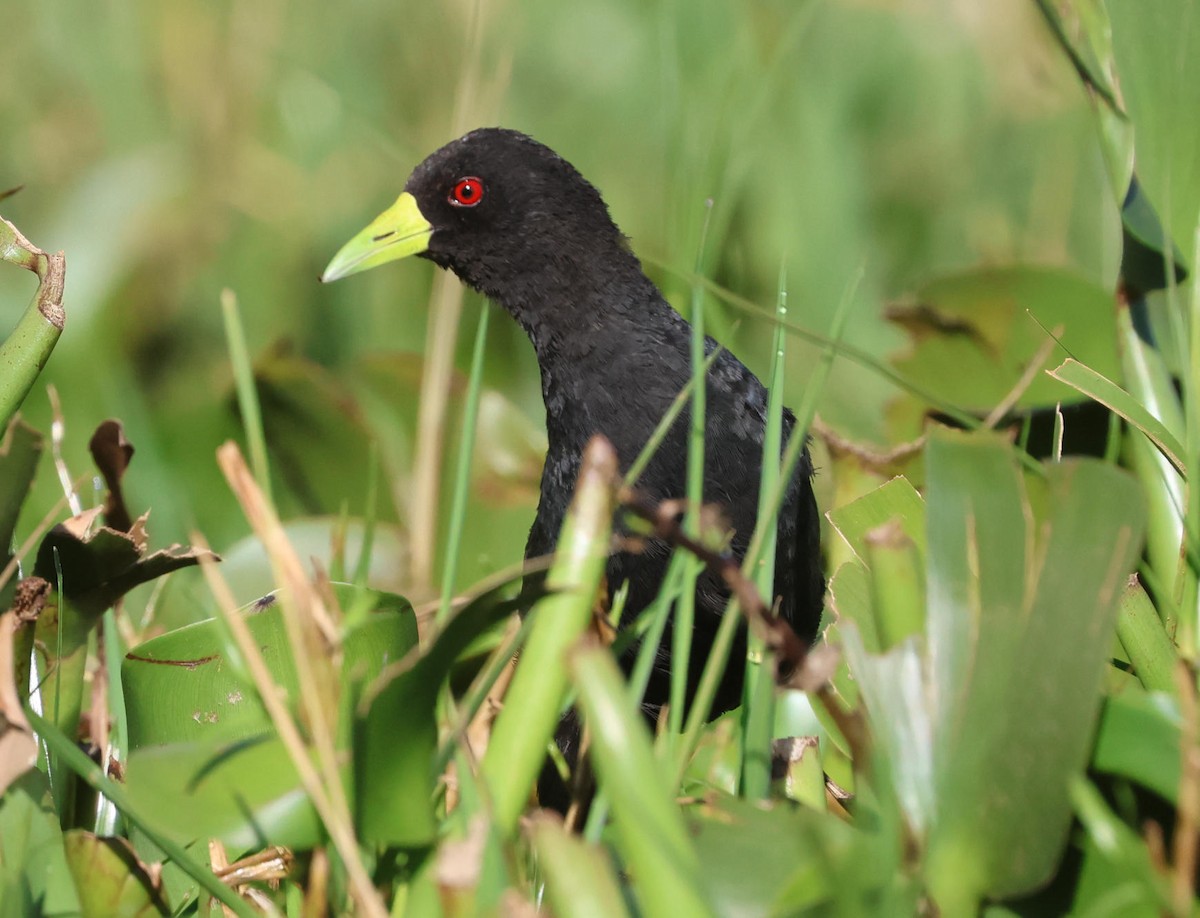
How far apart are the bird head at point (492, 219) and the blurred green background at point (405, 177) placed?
0.21 metres

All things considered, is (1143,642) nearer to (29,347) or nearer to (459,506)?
(459,506)

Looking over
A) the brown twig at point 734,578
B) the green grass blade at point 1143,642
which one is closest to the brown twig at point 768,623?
the brown twig at point 734,578

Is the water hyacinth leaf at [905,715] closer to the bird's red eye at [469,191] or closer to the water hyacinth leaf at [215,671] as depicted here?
the water hyacinth leaf at [215,671]

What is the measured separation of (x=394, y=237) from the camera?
7.07 feet

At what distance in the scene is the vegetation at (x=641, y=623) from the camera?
2.77 feet

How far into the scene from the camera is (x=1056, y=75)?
145 inches

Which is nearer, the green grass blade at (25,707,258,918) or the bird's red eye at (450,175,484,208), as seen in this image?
the green grass blade at (25,707,258,918)

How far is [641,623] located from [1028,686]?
10.3 inches

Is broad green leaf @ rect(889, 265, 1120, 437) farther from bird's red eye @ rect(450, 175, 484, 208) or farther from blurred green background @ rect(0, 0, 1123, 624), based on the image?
bird's red eye @ rect(450, 175, 484, 208)

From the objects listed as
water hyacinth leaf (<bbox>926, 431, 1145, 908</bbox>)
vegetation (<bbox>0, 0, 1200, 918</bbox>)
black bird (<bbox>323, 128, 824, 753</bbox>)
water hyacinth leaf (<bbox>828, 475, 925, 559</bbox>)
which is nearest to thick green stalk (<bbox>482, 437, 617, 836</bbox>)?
vegetation (<bbox>0, 0, 1200, 918</bbox>)

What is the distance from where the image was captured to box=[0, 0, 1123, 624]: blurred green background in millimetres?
2473

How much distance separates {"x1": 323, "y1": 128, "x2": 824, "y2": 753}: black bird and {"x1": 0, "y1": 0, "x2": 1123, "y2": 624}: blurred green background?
231 mm

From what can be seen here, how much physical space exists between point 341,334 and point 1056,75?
6.18 ft

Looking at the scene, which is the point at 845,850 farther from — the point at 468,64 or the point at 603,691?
the point at 468,64
